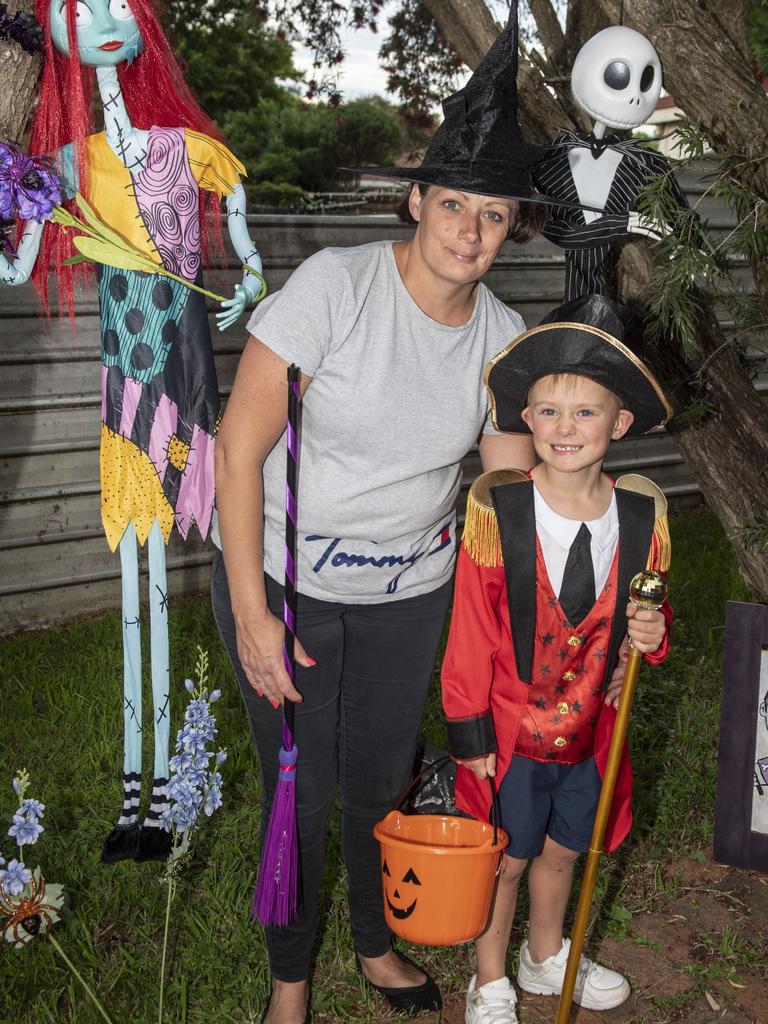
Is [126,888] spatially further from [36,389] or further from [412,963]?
[36,389]

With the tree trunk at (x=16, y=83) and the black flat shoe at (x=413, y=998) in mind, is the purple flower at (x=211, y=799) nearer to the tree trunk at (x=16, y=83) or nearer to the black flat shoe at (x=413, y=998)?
the black flat shoe at (x=413, y=998)

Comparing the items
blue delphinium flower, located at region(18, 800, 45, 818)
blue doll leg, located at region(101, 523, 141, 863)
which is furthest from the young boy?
blue doll leg, located at region(101, 523, 141, 863)

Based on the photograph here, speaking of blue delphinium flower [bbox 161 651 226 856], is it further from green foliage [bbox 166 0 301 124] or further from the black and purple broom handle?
green foliage [bbox 166 0 301 124]

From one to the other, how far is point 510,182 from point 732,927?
2.06 meters

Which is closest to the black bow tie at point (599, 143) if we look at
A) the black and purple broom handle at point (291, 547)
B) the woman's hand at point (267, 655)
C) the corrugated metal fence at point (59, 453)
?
the black and purple broom handle at point (291, 547)

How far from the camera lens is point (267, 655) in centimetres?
200

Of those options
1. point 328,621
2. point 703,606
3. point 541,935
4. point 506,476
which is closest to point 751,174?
point 506,476

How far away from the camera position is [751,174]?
249 cm

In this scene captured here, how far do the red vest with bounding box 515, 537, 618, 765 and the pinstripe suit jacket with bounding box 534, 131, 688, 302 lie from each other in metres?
0.82

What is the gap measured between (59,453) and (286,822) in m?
2.96

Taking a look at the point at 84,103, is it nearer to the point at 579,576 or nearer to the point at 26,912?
the point at 579,576

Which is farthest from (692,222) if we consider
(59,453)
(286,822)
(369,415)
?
(59,453)

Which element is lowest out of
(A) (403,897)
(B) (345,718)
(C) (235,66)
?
(A) (403,897)

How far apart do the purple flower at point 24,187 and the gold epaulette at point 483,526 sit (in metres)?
1.09
